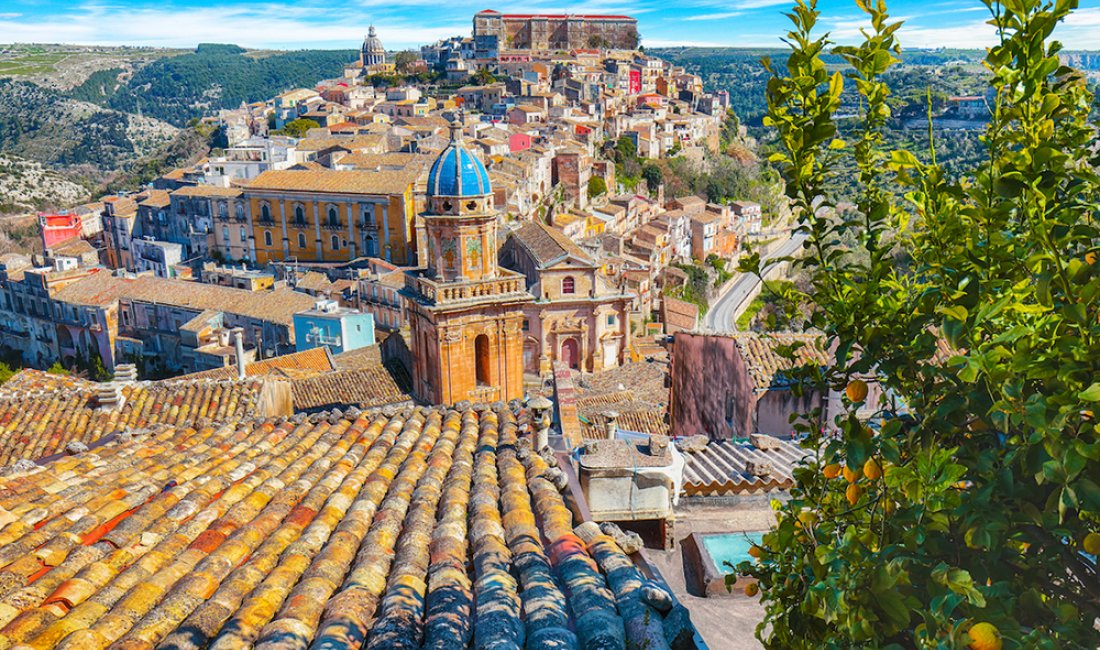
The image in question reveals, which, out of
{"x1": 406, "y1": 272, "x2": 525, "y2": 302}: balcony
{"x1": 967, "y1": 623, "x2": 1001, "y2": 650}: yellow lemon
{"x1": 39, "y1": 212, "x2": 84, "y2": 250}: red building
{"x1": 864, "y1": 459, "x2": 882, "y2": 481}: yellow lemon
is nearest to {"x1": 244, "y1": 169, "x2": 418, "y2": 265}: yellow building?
{"x1": 39, "y1": 212, "x2": 84, "y2": 250}: red building

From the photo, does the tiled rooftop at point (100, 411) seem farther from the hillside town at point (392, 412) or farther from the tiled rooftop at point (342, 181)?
the tiled rooftop at point (342, 181)

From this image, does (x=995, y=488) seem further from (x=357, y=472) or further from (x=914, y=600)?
(x=357, y=472)

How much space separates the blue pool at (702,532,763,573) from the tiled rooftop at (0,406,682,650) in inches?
62.1

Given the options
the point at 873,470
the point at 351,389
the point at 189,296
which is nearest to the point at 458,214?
the point at 351,389

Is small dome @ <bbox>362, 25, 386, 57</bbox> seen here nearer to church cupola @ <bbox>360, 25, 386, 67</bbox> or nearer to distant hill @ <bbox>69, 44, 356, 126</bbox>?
church cupola @ <bbox>360, 25, 386, 67</bbox>

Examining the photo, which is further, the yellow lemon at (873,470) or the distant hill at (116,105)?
the distant hill at (116,105)

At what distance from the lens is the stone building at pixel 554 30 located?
4451 inches

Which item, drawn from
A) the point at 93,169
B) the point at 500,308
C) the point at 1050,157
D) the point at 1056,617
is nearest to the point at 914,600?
the point at 1056,617

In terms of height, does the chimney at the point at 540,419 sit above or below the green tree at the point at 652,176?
above

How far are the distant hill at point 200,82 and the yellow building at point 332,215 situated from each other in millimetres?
105530

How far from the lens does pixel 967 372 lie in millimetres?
2041

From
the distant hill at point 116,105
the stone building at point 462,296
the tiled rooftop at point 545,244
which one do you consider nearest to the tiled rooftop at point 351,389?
the stone building at point 462,296

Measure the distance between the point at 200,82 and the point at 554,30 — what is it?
84.8 meters

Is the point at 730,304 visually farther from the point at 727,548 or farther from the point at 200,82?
the point at 200,82
